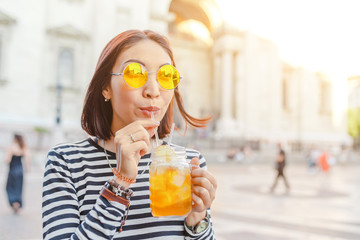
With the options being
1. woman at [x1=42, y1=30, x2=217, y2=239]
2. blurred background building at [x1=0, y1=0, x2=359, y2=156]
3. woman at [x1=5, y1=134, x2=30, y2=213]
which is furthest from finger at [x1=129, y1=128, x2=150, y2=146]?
blurred background building at [x1=0, y1=0, x2=359, y2=156]

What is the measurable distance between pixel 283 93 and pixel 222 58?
7.30 m

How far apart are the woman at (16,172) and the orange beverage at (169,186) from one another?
22.2 feet

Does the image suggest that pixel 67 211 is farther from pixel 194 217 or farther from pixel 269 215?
pixel 269 215

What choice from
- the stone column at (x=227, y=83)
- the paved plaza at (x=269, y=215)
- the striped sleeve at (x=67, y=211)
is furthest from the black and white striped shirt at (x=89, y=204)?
the stone column at (x=227, y=83)

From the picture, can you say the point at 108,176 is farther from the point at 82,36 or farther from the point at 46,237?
the point at 82,36

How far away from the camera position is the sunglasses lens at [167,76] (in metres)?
Answer: 1.39

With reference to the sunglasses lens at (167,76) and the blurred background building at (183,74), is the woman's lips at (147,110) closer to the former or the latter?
the sunglasses lens at (167,76)

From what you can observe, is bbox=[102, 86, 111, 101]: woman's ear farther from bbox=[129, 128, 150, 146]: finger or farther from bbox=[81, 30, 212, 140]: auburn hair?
bbox=[129, 128, 150, 146]: finger

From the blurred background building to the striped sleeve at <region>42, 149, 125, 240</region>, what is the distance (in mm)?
15733

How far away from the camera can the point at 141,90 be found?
1.35 m

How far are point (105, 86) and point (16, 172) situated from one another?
723cm

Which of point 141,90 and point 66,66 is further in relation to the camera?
point 66,66

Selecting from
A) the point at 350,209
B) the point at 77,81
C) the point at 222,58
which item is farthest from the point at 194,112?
the point at 350,209

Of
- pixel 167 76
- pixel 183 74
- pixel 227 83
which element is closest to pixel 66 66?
pixel 183 74
